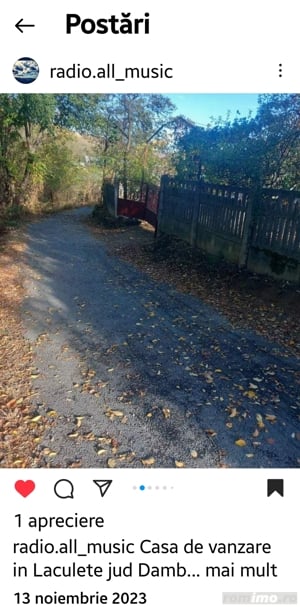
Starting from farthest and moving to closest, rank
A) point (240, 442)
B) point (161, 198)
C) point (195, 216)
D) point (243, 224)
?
point (161, 198), point (195, 216), point (243, 224), point (240, 442)

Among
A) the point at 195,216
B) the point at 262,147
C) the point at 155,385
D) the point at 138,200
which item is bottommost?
the point at 155,385

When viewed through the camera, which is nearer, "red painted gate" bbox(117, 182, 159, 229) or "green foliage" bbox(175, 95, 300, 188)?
"green foliage" bbox(175, 95, 300, 188)

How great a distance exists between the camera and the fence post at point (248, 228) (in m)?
6.35

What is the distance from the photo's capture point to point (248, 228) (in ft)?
21.3

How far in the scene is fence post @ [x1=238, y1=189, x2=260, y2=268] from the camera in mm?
6353

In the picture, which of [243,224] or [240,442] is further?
[243,224]

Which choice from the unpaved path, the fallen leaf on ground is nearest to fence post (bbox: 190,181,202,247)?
the unpaved path

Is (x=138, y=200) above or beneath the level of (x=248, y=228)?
beneath
